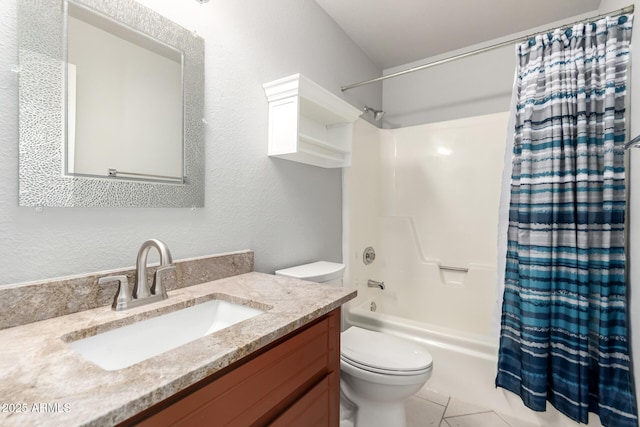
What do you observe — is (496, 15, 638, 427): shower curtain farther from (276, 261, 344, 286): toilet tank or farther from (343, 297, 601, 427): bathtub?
(276, 261, 344, 286): toilet tank

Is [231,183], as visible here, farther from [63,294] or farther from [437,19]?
[437,19]

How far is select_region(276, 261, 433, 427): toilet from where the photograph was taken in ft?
4.14

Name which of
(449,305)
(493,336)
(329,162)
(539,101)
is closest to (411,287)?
(449,305)

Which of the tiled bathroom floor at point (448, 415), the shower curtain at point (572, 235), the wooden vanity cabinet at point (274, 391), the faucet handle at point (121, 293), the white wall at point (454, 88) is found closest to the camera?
the wooden vanity cabinet at point (274, 391)

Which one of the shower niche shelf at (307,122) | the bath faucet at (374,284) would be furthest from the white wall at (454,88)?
the bath faucet at (374,284)

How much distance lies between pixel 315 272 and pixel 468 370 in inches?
40.1

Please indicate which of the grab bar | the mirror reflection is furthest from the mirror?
the grab bar

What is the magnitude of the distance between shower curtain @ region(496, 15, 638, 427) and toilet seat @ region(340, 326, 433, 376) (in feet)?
1.79

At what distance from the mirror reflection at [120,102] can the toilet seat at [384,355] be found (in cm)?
106

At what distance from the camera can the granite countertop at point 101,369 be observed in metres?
0.43

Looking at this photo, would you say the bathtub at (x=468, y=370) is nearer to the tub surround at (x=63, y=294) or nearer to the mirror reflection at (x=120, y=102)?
the tub surround at (x=63, y=294)

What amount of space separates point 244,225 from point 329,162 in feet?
2.31

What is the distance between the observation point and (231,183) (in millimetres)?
1338

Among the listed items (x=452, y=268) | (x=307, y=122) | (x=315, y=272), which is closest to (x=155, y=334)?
(x=315, y=272)
